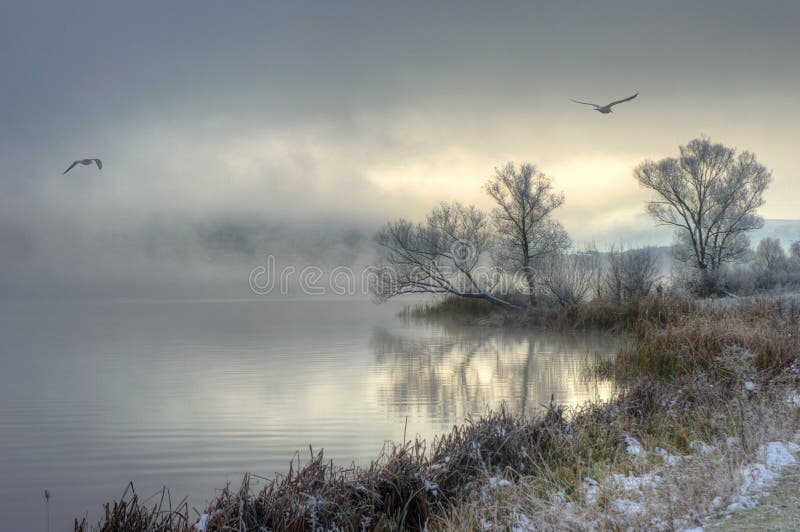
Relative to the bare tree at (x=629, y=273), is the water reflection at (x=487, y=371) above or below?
below

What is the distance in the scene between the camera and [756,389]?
7.39m

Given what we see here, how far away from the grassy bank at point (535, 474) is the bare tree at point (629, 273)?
18.2m

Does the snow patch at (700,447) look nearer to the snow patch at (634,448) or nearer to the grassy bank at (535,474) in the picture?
the grassy bank at (535,474)

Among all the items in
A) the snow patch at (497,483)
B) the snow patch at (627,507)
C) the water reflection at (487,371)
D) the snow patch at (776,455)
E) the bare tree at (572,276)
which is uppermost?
the bare tree at (572,276)

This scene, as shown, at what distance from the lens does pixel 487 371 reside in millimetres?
15141

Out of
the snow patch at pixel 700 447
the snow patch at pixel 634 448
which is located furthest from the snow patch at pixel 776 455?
the snow patch at pixel 634 448

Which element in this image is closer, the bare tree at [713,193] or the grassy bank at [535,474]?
the grassy bank at [535,474]

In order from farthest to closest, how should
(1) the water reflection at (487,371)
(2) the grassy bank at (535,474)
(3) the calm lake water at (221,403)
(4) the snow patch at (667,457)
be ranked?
(1) the water reflection at (487,371)
(3) the calm lake water at (221,403)
(4) the snow patch at (667,457)
(2) the grassy bank at (535,474)

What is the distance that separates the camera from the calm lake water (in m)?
6.86

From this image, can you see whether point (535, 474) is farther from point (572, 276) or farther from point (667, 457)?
point (572, 276)

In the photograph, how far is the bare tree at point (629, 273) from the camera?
26562 millimetres

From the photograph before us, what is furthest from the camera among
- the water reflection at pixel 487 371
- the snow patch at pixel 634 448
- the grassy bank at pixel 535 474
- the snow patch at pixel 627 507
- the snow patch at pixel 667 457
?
the water reflection at pixel 487 371

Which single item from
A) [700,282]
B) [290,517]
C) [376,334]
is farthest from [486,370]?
[700,282]

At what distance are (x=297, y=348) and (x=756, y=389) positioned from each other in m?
16.3
